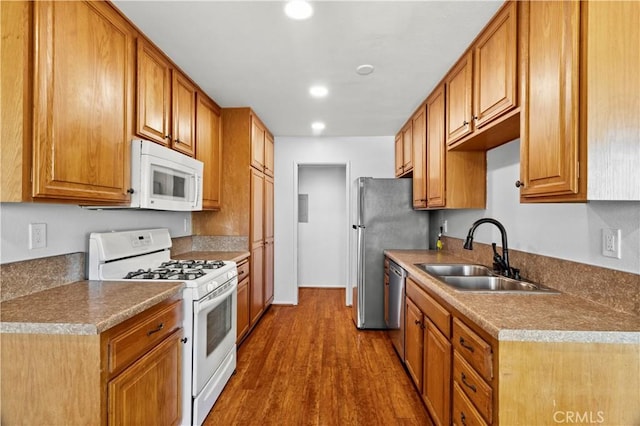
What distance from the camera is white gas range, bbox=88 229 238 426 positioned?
183 cm

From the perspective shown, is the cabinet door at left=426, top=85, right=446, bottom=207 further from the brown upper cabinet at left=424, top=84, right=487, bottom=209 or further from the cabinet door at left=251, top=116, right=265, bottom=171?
the cabinet door at left=251, top=116, right=265, bottom=171

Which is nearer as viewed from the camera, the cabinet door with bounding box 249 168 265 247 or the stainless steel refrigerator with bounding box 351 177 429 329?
the cabinet door with bounding box 249 168 265 247

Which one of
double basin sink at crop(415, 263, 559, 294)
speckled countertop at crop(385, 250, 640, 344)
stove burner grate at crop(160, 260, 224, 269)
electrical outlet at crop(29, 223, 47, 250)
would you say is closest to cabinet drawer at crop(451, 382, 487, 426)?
speckled countertop at crop(385, 250, 640, 344)

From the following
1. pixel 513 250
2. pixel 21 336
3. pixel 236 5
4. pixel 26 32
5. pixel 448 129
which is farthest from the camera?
pixel 448 129

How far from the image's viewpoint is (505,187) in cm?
221

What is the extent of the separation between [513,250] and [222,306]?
206cm

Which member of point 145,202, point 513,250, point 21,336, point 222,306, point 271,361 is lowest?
point 271,361

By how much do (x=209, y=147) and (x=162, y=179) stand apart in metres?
1.02

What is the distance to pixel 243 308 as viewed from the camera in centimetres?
301

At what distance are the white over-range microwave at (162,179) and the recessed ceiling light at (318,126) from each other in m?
1.70

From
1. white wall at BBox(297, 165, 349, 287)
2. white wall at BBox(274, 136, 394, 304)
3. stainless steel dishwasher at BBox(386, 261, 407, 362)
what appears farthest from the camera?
white wall at BBox(297, 165, 349, 287)

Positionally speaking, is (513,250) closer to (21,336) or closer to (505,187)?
(505,187)

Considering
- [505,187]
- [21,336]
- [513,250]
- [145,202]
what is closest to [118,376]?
[21,336]

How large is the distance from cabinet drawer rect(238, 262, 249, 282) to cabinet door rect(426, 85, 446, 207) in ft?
6.04
